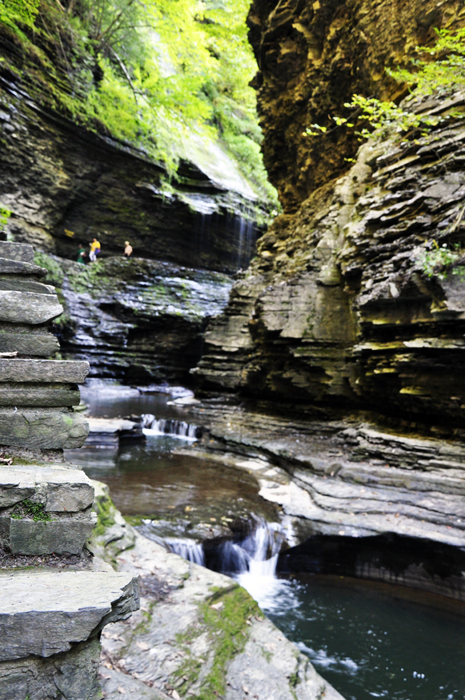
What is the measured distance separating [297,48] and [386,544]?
14.9 meters

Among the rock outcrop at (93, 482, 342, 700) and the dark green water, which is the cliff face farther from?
the rock outcrop at (93, 482, 342, 700)

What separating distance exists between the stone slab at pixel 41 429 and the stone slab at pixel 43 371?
0.20 metres

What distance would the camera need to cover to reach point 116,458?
10.9 m

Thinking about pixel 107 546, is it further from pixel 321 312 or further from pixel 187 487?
pixel 321 312

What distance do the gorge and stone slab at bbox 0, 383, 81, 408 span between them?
34cm

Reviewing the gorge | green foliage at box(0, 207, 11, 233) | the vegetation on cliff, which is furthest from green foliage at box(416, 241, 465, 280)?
the vegetation on cliff

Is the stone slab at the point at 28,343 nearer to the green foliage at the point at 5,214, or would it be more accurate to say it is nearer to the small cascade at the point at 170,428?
the green foliage at the point at 5,214

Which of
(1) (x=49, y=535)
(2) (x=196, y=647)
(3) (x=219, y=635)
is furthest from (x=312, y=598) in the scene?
(1) (x=49, y=535)

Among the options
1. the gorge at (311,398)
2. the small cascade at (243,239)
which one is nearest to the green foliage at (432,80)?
the gorge at (311,398)

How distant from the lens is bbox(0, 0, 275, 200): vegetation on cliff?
16.1 m

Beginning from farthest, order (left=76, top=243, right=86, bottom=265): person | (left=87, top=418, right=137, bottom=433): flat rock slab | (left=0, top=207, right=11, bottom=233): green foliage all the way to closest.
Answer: (left=76, top=243, right=86, bottom=265): person
(left=87, top=418, right=137, bottom=433): flat rock slab
(left=0, top=207, right=11, bottom=233): green foliage

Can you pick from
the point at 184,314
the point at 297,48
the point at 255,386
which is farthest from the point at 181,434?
the point at 297,48

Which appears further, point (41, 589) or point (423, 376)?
point (423, 376)

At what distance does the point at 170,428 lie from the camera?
48.1ft
